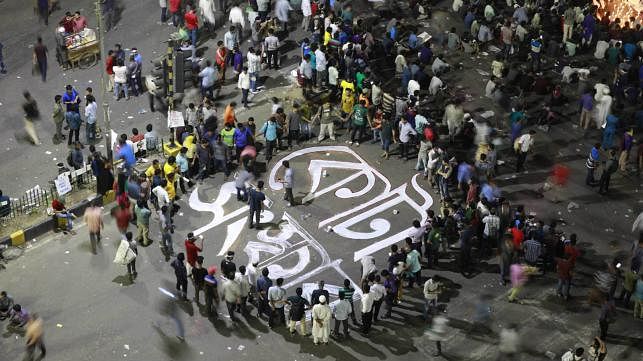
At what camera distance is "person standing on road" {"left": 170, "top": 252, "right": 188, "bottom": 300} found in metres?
22.7

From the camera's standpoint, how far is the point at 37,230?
83.5ft

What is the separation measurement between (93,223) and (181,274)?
3.31 m

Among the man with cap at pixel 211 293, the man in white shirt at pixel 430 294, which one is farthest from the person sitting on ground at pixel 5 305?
the man in white shirt at pixel 430 294

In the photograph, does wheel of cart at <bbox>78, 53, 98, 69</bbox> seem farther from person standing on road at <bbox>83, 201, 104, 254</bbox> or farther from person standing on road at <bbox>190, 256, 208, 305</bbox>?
person standing on road at <bbox>190, 256, 208, 305</bbox>

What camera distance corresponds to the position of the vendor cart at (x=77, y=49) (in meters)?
32.8

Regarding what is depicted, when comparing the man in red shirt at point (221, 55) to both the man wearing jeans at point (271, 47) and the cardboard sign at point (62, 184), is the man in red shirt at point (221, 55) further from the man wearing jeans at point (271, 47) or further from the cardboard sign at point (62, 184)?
the cardboard sign at point (62, 184)

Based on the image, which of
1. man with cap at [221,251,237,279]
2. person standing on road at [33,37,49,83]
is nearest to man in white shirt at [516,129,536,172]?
man with cap at [221,251,237,279]

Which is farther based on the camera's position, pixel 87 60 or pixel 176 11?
pixel 176 11

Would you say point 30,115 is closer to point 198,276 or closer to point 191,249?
point 191,249

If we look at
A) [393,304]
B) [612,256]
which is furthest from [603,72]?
[393,304]

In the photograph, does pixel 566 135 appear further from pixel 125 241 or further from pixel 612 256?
pixel 125 241

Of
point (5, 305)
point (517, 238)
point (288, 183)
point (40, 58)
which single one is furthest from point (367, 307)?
point (40, 58)

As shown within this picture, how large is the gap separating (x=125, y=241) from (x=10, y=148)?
7.84 metres

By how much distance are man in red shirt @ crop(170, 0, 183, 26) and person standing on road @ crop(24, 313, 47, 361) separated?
1613 centimetres
